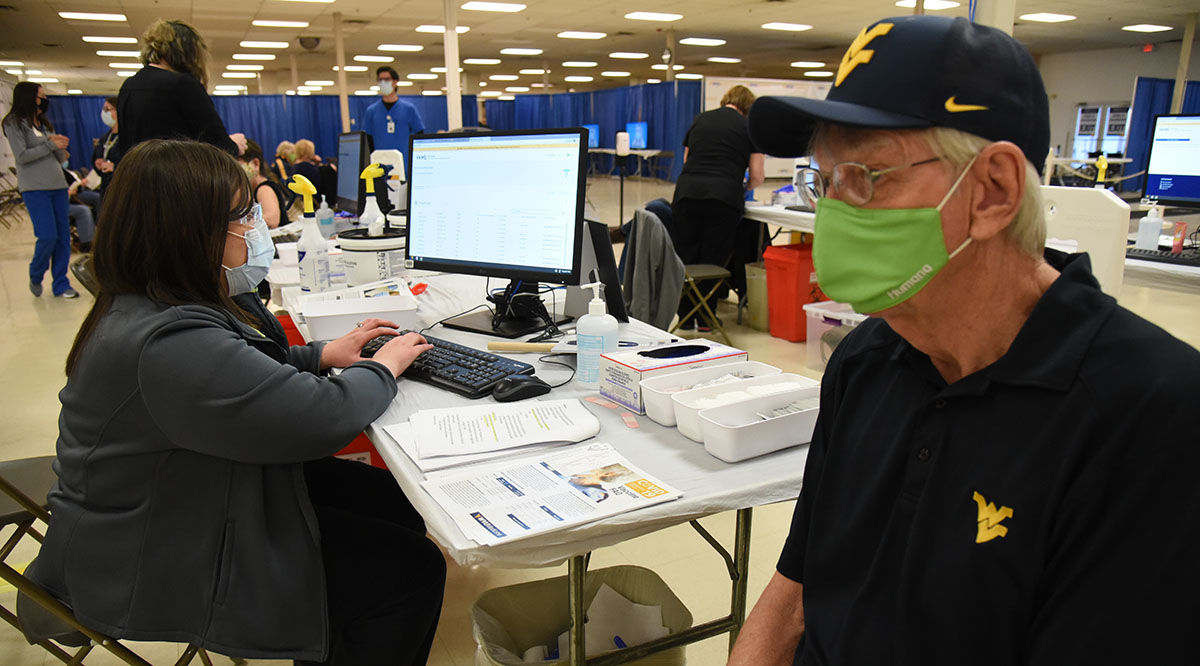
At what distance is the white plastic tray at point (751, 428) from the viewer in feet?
4.10

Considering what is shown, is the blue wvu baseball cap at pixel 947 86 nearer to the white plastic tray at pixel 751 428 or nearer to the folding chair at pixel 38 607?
the white plastic tray at pixel 751 428

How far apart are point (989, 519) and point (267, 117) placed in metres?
18.3

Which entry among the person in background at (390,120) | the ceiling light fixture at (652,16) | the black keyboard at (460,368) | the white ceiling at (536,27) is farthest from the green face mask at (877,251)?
the ceiling light fixture at (652,16)

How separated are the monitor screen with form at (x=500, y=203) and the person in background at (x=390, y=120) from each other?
4346 millimetres

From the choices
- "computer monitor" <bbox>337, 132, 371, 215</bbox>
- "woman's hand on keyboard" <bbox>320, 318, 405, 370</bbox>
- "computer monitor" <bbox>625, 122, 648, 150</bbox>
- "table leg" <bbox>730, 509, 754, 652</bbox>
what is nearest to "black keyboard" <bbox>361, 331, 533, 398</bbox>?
"woman's hand on keyboard" <bbox>320, 318, 405, 370</bbox>

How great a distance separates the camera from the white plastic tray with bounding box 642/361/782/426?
55.7 inches

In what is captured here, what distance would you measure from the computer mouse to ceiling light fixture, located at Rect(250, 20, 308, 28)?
1181 centimetres

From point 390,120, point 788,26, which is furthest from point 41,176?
point 788,26

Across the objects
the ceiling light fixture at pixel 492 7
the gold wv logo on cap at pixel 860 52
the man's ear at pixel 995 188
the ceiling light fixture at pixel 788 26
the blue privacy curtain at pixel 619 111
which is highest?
the ceiling light fixture at pixel 788 26

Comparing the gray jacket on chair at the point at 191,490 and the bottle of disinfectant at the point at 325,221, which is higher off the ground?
the bottle of disinfectant at the point at 325,221

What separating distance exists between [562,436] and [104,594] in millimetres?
814

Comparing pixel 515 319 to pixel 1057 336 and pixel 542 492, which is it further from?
pixel 1057 336

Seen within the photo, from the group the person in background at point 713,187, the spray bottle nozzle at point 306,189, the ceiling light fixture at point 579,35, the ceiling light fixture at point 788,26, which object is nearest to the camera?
the spray bottle nozzle at point 306,189

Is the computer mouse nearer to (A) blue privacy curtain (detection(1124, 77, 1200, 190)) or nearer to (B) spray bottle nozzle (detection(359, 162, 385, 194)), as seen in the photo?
(B) spray bottle nozzle (detection(359, 162, 385, 194))
